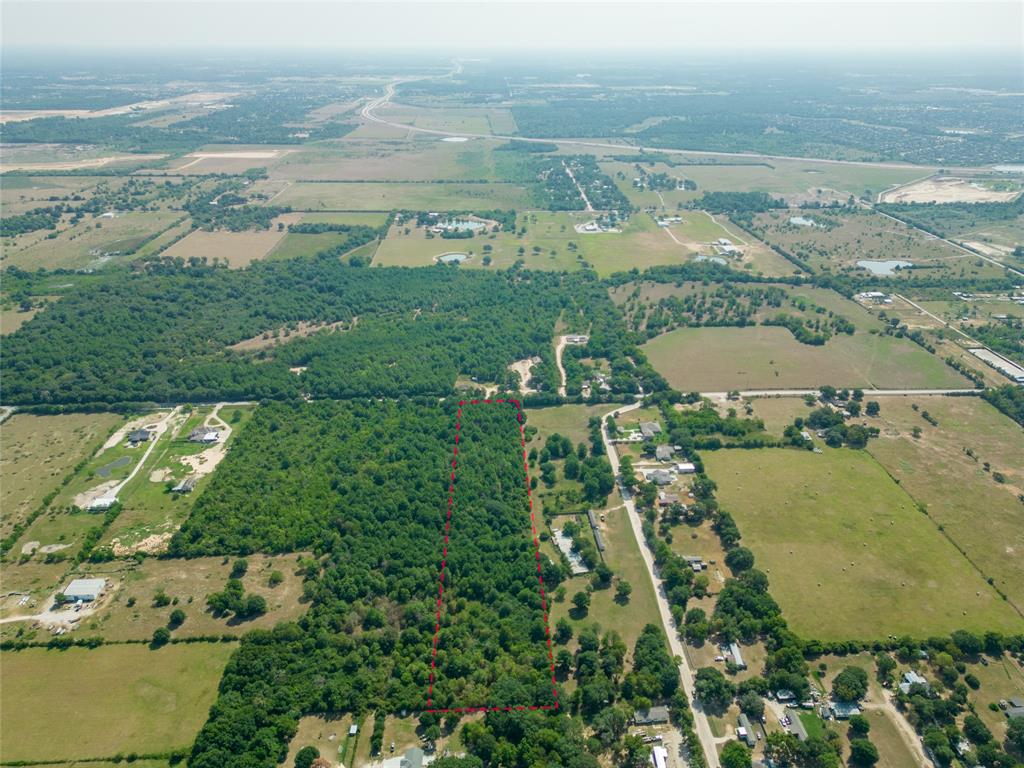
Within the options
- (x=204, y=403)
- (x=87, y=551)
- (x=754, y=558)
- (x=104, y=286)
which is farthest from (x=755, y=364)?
(x=104, y=286)

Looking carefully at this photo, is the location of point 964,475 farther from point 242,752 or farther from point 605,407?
point 242,752

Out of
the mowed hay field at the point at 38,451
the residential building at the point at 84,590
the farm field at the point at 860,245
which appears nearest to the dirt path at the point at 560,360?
the residential building at the point at 84,590

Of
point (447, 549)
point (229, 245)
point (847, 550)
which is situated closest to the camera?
point (447, 549)

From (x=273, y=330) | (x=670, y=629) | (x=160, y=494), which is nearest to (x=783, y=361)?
(x=670, y=629)

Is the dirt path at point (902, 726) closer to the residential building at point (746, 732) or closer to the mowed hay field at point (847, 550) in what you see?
the mowed hay field at point (847, 550)

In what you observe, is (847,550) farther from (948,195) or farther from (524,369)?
(948,195)

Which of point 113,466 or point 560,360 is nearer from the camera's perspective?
point 113,466
